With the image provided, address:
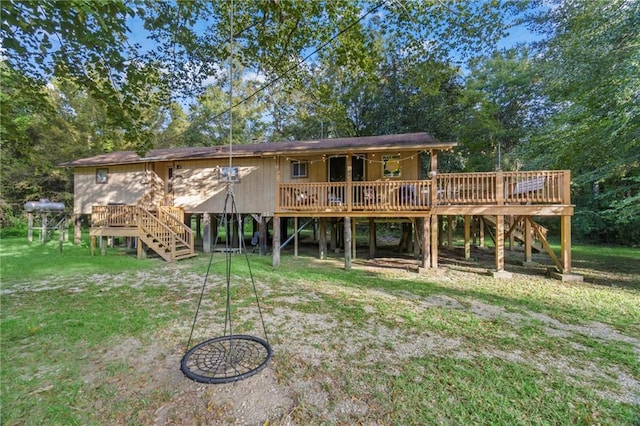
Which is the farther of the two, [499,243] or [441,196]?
[441,196]

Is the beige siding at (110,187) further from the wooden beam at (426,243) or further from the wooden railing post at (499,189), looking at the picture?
the wooden railing post at (499,189)

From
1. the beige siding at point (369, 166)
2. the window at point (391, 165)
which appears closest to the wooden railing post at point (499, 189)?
the beige siding at point (369, 166)

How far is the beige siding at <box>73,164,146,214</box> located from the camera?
14.1m

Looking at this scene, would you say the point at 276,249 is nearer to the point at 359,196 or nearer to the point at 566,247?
the point at 359,196

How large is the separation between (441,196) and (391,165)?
2482mm

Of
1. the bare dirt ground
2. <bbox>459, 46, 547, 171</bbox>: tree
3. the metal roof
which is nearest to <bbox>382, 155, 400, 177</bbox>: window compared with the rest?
the metal roof

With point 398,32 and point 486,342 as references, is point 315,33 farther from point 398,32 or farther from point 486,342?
point 486,342

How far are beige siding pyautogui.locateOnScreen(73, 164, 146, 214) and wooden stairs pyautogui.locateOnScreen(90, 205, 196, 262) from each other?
8.62ft

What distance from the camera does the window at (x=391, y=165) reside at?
11102mm

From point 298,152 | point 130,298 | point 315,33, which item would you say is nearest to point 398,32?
point 315,33

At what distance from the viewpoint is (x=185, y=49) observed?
267 inches

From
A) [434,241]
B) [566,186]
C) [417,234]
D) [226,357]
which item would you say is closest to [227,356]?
[226,357]

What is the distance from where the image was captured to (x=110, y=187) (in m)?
14.4

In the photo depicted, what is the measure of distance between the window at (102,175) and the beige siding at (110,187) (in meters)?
0.11
